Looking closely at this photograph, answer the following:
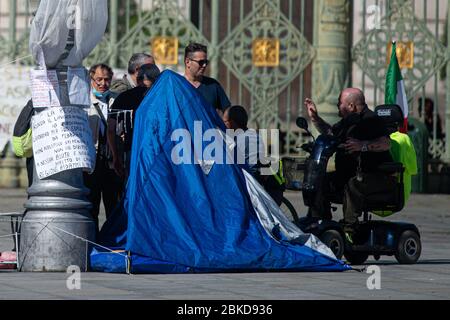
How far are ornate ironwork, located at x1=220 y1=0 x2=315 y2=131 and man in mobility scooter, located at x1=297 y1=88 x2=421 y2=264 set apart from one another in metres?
9.59

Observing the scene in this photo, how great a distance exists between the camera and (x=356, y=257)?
39.3 ft

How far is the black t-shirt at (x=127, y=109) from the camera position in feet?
37.6

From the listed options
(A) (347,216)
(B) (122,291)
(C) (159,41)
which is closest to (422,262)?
(A) (347,216)

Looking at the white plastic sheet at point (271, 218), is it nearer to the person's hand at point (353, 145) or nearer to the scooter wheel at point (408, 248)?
the person's hand at point (353, 145)

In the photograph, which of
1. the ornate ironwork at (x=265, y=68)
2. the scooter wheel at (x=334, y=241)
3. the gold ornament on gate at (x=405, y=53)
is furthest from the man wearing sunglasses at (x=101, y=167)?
the gold ornament on gate at (x=405, y=53)

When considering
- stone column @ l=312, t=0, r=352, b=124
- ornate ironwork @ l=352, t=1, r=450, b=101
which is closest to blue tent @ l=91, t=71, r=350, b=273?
stone column @ l=312, t=0, r=352, b=124

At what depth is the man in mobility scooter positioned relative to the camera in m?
11.7

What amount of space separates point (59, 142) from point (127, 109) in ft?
3.00

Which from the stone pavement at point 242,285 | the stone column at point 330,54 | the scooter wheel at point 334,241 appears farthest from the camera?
the stone column at point 330,54

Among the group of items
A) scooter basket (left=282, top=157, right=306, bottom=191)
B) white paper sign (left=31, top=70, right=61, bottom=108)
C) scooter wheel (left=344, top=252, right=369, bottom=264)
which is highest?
white paper sign (left=31, top=70, right=61, bottom=108)

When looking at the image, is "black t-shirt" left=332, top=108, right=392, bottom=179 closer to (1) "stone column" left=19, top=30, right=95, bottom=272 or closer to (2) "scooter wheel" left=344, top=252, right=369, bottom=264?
(2) "scooter wheel" left=344, top=252, right=369, bottom=264

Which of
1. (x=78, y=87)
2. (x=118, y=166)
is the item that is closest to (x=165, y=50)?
(x=118, y=166)

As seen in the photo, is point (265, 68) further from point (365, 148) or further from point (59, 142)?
point (59, 142)

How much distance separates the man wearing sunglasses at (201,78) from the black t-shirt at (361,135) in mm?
921
